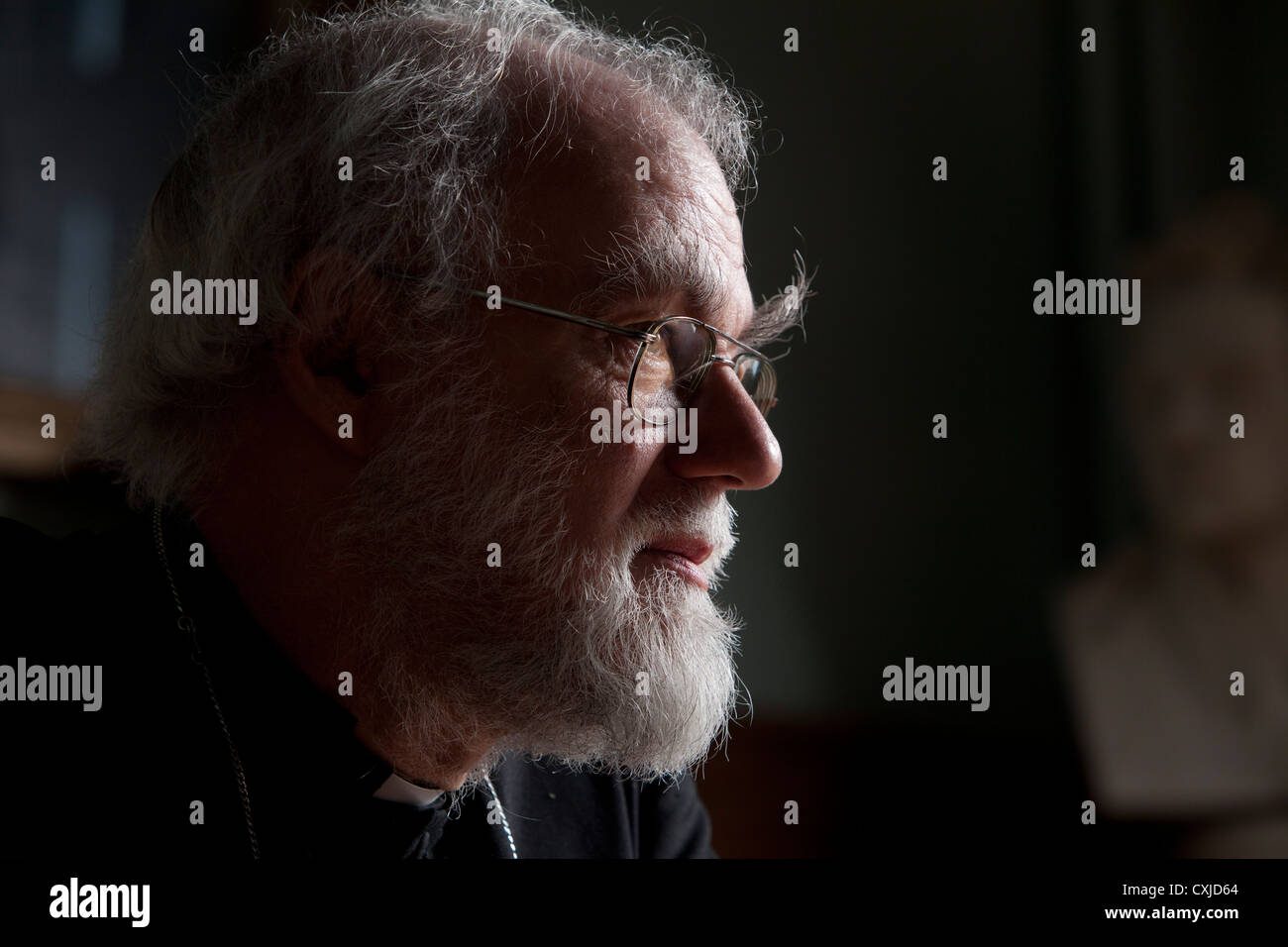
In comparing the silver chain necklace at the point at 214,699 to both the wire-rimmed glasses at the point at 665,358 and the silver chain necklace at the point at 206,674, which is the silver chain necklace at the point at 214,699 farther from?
the wire-rimmed glasses at the point at 665,358

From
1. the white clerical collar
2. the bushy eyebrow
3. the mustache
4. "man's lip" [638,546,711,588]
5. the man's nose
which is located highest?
the bushy eyebrow

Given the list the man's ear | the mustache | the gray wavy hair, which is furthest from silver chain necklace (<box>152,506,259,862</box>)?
the mustache

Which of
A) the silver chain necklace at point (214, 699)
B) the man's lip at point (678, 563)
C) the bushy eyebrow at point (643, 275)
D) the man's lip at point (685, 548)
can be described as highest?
the bushy eyebrow at point (643, 275)

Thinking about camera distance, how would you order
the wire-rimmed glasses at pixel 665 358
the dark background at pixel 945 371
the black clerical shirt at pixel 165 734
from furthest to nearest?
the dark background at pixel 945 371 < the wire-rimmed glasses at pixel 665 358 < the black clerical shirt at pixel 165 734

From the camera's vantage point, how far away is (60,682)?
971 millimetres

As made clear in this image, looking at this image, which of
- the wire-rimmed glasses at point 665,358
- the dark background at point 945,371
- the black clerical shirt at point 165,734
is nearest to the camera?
the black clerical shirt at point 165,734

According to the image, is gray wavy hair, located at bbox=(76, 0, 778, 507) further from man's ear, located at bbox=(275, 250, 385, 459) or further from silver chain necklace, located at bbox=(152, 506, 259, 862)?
silver chain necklace, located at bbox=(152, 506, 259, 862)

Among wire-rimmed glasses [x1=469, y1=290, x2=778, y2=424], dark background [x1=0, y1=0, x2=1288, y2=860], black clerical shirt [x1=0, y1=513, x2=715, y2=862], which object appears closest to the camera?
black clerical shirt [x1=0, y1=513, x2=715, y2=862]

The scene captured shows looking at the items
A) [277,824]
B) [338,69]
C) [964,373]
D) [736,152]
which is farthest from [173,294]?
[964,373]

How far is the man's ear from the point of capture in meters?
1.05

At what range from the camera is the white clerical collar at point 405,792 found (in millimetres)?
1083

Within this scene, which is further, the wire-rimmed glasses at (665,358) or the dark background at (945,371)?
the dark background at (945,371)

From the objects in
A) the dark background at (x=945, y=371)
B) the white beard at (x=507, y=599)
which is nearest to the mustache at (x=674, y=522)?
the white beard at (x=507, y=599)
